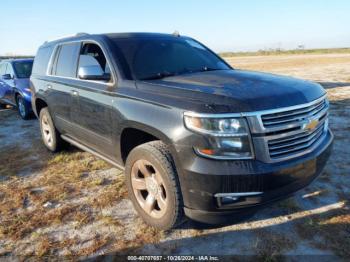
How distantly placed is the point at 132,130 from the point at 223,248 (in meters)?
1.44

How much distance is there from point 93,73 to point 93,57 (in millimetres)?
573

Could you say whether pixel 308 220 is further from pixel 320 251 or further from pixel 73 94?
pixel 73 94

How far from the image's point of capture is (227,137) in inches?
94.8

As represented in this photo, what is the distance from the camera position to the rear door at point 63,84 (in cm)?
437

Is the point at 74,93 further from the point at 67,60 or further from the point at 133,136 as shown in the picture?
the point at 133,136

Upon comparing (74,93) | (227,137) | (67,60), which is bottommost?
(227,137)

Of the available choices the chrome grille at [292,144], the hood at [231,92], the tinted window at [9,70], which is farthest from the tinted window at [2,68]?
the chrome grille at [292,144]

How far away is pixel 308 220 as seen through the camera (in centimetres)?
316

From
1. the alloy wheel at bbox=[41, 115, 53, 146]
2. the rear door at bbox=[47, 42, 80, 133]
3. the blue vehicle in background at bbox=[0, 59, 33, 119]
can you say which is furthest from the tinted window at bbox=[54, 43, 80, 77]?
the blue vehicle in background at bbox=[0, 59, 33, 119]

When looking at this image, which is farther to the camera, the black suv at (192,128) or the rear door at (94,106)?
the rear door at (94,106)

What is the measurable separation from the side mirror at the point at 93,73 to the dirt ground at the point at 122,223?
146cm

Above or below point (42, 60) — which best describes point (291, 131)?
below

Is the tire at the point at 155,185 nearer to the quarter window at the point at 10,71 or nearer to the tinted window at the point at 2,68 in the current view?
the quarter window at the point at 10,71

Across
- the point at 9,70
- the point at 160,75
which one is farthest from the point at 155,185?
the point at 9,70
